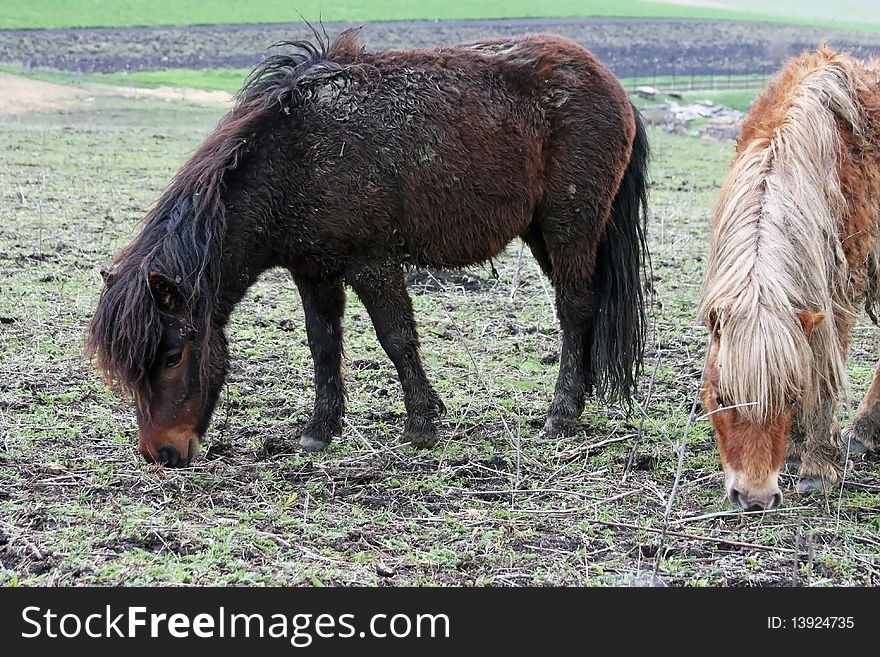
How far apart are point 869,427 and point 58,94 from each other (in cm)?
2325

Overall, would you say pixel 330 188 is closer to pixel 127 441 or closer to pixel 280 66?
pixel 280 66

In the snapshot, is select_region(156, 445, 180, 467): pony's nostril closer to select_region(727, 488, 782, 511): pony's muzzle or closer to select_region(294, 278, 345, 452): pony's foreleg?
select_region(294, 278, 345, 452): pony's foreleg

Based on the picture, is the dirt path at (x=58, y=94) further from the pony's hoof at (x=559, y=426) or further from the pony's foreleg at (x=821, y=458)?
the pony's foreleg at (x=821, y=458)

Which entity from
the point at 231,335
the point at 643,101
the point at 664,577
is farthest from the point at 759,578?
the point at 643,101

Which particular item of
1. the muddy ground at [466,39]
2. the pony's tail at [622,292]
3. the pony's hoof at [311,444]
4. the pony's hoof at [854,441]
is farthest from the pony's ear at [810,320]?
the muddy ground at [466,39]

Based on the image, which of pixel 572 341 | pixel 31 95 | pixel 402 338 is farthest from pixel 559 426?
pixel 31 95

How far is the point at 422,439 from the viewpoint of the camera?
16.6 ft

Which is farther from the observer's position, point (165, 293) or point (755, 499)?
point (165, 293)

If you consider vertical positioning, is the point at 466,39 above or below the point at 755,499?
above

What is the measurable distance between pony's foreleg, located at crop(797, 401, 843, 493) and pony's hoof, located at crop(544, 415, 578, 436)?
1.35 metres

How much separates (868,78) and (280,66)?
3.04 m

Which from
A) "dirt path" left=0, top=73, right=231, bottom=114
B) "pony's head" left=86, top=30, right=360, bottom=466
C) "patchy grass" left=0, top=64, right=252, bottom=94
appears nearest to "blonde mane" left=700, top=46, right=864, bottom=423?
"pony's head" left=86, top=30, right=360, bottom=466

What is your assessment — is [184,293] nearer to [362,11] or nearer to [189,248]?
[189,248]

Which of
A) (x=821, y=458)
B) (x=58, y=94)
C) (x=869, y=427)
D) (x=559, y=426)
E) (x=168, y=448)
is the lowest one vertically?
(x=559, y=426)
